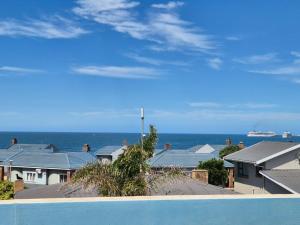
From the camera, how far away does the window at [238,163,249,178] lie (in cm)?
3291

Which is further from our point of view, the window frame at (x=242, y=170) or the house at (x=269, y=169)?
the window frame at (x=242, y=170)

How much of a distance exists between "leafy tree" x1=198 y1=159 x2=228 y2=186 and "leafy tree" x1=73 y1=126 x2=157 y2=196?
21922 millimetres

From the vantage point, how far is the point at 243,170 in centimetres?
3344

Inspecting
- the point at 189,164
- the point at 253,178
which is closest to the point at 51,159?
the point at 189,164

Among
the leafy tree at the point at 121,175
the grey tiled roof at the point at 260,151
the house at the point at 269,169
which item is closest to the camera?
the leafy tree at the point at 121,175

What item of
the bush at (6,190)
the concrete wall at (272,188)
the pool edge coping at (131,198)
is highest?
the pool edge coping at (131,198)

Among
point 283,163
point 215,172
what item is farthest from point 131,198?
point 215,172

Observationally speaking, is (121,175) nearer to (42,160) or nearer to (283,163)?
(283,163)

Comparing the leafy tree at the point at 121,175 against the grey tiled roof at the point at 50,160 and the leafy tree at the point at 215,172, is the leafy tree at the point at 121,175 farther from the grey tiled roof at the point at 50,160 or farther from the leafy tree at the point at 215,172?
the grey tiled roof at the point at 50,160

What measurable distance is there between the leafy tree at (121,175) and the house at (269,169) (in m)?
13.7

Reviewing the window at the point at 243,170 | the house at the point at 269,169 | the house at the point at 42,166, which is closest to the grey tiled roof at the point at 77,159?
the house at the point at 42,166

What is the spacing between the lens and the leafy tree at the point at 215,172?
118ft

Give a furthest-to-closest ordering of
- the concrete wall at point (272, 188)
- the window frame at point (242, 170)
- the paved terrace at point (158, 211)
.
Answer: the window frame at point (242, 170)
the concrete wall at point (272, 188)
the paved terrace at point (158, 211)

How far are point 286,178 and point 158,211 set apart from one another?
23.5 meters
